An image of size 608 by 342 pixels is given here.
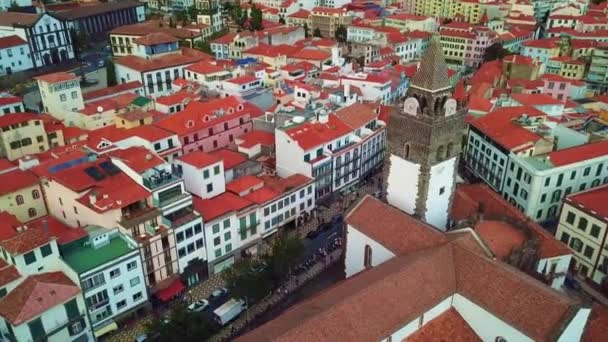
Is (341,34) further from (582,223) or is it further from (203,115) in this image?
(582,223)

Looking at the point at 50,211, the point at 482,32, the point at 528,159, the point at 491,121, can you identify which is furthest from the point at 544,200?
the point at 482,32

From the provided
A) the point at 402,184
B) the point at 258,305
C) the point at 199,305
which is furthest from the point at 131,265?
the point at 402,184

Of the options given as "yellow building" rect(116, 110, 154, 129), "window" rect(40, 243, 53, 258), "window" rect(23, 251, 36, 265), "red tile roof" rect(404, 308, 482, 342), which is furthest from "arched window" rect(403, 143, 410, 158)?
"yellow building" rect(116, 110, 154, 129)

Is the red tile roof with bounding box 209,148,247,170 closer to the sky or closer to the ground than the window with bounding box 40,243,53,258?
closer to the ground

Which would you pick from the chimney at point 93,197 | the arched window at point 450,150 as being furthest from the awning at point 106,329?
the arched window at point 450,150

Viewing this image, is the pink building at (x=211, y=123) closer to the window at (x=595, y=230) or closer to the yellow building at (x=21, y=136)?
the yellow building at (x=21, y=136)

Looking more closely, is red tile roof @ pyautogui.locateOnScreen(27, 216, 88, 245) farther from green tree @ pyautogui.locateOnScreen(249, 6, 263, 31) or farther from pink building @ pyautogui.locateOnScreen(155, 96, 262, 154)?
green tree @ pyautogui.locateOnScreen(249, 6, 263, 31)
